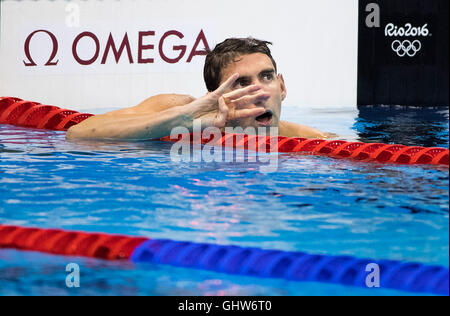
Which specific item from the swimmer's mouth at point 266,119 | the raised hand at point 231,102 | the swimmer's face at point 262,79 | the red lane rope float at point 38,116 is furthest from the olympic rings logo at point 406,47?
the raised hand at point 231,102

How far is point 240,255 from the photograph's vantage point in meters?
2.49

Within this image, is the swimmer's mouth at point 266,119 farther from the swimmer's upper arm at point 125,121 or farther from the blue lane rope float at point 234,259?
the blue lane rope float at point 234,259

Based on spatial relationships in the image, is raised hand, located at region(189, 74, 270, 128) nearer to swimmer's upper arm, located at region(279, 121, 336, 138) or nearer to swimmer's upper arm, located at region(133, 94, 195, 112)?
swimmer's upper arm, located at region(133, 94, 195, 112)

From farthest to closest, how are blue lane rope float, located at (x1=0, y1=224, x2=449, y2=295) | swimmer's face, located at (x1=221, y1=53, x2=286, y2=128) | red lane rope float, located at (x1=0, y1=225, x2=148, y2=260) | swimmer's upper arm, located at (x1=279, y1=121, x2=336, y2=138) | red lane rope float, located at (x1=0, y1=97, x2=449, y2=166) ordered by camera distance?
swimmer's upper arm, located at (x1=279, y1=121, x2=336, y2=138) < swimmer's face, located at (x1=221, y1=53, x2=286, y2=128) < red lane rope float, located at (x1=0, y1=97, x2=449, y2=166) < red lane rope float, located at (x1=0, y1=225, x2=148, y2=260) < blue lane rope float, located at (x1=0, y1=224, x2=449, y2=295)

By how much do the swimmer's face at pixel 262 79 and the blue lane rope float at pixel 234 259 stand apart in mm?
1807

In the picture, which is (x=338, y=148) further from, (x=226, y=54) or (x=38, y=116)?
(x=38, y=116)

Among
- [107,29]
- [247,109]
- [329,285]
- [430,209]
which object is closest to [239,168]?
[247,109]

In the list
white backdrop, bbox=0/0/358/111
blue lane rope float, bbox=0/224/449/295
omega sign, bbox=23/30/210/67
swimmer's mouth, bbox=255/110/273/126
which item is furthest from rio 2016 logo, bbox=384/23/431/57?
blue lane rope float, bbox=0/224/449/295

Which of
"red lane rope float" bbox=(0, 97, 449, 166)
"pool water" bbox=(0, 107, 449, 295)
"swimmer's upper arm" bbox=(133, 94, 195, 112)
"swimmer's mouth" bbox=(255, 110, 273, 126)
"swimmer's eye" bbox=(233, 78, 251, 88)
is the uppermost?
"swimmer's eye" bbox=(233, 78, 251, 88)

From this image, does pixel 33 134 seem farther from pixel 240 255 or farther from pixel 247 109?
pixel 240 255

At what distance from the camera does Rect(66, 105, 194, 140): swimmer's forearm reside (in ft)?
15.1

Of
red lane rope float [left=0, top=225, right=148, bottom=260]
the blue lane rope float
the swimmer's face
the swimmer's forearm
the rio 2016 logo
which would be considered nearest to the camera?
the blue lane rope float

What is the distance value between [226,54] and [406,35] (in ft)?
13.1

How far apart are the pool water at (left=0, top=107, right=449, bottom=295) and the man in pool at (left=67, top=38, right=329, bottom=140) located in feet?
0.73
